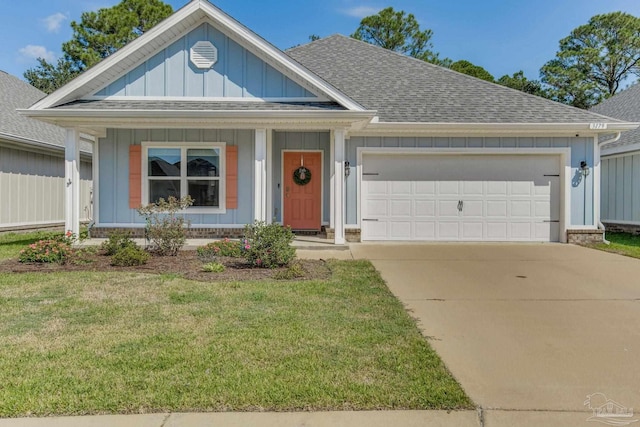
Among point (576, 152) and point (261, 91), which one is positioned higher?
point (261, 91)

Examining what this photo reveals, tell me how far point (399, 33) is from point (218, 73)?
79.7ft

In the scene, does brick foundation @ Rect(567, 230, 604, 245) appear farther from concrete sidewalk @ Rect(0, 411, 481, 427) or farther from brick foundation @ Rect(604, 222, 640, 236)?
concrete sidewalk @ Rect(0, 411, 481, 427)

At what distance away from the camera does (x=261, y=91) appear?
9.61 meters

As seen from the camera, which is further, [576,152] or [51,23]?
[51,23]

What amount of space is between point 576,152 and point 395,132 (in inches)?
180

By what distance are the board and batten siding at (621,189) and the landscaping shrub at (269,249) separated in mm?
11481

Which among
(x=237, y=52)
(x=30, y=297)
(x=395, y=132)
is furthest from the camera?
(x=395, y=132)

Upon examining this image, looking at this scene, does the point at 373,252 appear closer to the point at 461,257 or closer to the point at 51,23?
the point at 461,257

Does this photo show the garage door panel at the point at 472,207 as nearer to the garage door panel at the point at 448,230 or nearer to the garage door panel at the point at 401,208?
the garage door panel at the point at 448,230

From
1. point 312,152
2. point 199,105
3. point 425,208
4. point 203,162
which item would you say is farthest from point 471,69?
point 199,105

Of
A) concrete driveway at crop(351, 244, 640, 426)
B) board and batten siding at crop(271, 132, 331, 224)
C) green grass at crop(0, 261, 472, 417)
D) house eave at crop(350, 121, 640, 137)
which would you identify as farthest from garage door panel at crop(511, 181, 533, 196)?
green grass at crop(0, 261, 472, 417)

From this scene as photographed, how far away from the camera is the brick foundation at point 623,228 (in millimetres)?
12719

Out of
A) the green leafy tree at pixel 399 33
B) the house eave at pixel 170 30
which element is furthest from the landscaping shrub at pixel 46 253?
the green leafy tree at pixel 399 33

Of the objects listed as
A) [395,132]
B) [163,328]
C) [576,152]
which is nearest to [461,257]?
[395,132]
